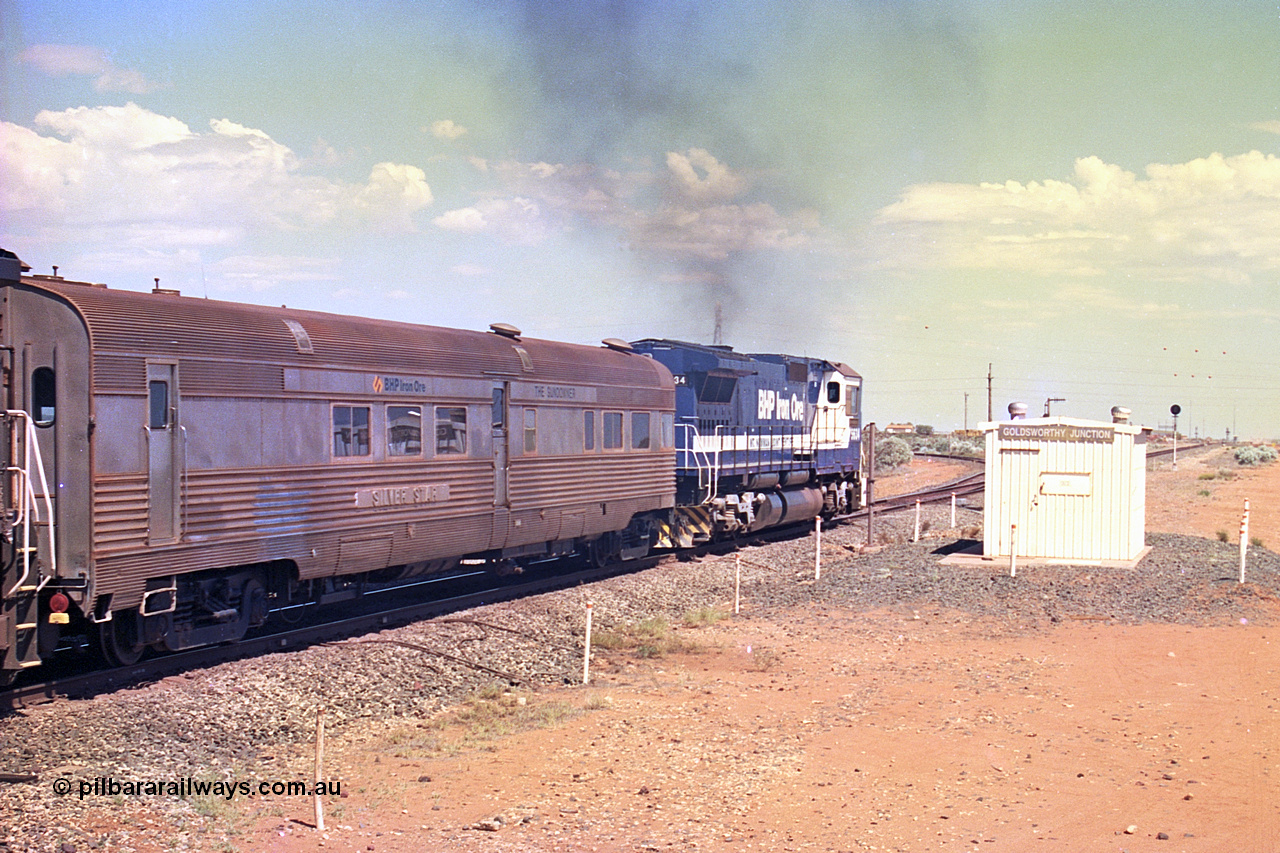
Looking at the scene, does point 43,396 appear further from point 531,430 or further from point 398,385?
point 531,430

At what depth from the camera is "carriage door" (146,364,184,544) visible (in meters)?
10.9

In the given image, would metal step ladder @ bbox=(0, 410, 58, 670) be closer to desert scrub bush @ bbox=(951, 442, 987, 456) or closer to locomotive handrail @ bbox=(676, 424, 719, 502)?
locomotive handrail @ bbox=(676, 424, 719, 502)

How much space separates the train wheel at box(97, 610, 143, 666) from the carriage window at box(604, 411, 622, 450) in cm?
939

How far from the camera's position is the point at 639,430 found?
20.6 metres

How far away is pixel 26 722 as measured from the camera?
370 inches

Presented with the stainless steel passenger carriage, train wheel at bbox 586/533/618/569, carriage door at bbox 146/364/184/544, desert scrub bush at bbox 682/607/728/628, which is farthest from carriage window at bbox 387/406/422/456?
train wheel at bbox 586/533/618/569

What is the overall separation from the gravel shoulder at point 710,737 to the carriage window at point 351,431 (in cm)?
228

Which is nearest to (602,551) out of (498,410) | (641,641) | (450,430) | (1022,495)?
(498,410)

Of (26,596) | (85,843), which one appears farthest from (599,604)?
(85,843)

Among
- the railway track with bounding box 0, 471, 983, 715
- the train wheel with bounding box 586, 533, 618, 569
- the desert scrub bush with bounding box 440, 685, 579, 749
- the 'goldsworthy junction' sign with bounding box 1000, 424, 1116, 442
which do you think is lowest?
the desert scrub bush with bounding box 440, 685, 579, 749

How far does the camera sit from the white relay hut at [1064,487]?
66.4ft

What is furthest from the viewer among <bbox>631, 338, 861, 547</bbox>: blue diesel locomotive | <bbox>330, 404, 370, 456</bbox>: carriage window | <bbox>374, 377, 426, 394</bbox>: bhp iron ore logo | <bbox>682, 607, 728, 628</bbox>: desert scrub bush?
<bbox>631, 338, 861, 547</bbox>: blue diesel locomotive

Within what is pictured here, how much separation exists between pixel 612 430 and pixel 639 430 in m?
1.12

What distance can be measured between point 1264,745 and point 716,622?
8210 millimetres
